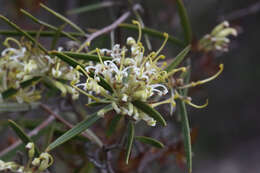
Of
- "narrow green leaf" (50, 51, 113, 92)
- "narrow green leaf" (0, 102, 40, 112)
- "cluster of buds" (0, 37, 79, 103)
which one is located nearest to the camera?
"narrow green leaf" (50, 51, 113, 92)

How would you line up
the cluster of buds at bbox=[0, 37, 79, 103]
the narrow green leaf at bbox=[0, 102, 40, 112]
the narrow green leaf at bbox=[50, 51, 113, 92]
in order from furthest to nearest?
the narrow green leaf at bbox=[0, 102, 40, 112] → the cluster of buds at bbox=[0, 37, 79, 103] → the narrow green leaf at bbox=[50, 51, 113, 92]

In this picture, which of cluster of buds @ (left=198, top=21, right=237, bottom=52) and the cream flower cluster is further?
cluster of buds @ (left=198, top=21, right=237, bottom=52)

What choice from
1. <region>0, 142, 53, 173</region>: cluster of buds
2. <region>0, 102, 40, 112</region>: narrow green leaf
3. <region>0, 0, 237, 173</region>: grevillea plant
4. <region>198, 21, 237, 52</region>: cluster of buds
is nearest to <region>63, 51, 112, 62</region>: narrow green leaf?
<region>0, 0, 237, 173</region>: grevillea plant

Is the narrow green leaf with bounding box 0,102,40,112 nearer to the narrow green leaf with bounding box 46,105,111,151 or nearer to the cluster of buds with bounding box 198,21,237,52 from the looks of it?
the narrow green leaf with bounding box 46,105,111,151

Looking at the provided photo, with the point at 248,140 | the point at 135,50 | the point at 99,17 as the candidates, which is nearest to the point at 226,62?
the point at 248,140

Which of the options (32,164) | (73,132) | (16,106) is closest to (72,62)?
(73,132)

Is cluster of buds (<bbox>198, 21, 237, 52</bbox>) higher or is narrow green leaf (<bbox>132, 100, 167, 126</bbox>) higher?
cluster of buds (<bbox>198, 21, 237, 52</bbox>)

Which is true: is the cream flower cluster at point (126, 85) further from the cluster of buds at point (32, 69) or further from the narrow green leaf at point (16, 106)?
the narrow green leaf at point (16, 106)

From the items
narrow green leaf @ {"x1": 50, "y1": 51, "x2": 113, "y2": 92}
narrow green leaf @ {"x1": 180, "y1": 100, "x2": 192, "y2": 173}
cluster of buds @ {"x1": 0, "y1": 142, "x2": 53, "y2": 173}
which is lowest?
cluster of buds @ {"x1": 0, "y1": 142, "x2": 53, "y2": 173}

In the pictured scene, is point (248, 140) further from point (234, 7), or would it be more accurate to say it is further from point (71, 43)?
point (71, 43)
